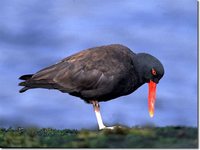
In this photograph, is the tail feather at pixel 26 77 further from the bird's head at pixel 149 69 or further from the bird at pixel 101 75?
the bird's head at pixel 149 69

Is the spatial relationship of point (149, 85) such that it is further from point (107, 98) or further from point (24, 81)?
point (24, 81)

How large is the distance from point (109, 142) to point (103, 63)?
4.54 metres

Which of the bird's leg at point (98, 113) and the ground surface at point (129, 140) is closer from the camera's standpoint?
Result: the ground surface at point (129, 140)

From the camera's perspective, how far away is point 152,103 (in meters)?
12.3

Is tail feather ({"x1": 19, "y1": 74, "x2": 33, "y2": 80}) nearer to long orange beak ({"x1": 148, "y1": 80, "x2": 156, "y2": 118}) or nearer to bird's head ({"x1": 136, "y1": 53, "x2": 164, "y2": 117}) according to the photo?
bird's head ({"x1": 136, "y1": 53, "x2": 164, "y2": 117})

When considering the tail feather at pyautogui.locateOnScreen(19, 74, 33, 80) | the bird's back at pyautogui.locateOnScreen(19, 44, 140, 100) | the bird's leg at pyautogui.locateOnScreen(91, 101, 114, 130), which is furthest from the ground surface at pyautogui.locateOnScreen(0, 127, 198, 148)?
the tail feather at pyautogui.locateOnScreen(19, 74, 33, 80)

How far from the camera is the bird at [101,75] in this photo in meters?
11.6

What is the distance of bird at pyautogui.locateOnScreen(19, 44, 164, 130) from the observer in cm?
1162

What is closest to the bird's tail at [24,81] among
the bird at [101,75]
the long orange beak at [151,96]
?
the bird at [101,75]

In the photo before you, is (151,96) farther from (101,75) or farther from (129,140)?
(129,140)

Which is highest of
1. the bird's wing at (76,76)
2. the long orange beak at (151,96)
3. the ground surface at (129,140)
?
the bird's wing at (76,76)

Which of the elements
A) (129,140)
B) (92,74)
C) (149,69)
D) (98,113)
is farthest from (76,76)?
(129,140)

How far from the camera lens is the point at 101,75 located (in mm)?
11664

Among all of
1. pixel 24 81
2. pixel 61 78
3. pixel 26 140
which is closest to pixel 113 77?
pixel 61 78
